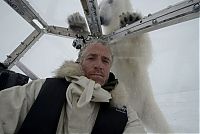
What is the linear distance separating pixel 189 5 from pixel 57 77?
0.72 m

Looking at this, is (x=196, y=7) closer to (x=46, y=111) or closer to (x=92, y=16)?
(x=92, y=16)

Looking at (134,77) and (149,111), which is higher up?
(134,77)

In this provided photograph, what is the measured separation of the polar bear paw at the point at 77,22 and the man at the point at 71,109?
0.70 meters

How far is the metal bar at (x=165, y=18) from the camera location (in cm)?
105

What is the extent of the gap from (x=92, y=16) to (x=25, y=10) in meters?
0.46

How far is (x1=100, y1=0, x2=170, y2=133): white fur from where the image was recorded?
5.50 feet

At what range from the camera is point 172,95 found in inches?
66.5

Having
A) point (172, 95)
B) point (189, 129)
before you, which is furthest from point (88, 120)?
point (172, 95)

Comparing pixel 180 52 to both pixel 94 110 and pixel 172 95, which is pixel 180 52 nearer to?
pixel 172 95

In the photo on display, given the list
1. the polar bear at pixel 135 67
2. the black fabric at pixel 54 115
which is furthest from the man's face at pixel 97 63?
the polar bear at pixel 135 67

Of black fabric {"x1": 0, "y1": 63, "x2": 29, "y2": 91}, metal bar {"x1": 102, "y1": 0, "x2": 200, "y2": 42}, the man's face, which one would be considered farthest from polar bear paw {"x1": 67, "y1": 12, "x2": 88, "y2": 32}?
black fabric {"x1": 0, "y1": 63, "x2": 29, "y2": 91}

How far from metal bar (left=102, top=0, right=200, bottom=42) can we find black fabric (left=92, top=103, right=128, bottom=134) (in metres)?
0.56

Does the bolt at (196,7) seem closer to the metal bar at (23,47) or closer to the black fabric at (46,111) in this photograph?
the black fabric at (46,111)

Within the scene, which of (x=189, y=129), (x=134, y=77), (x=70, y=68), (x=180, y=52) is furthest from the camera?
(x=134, y=77)
